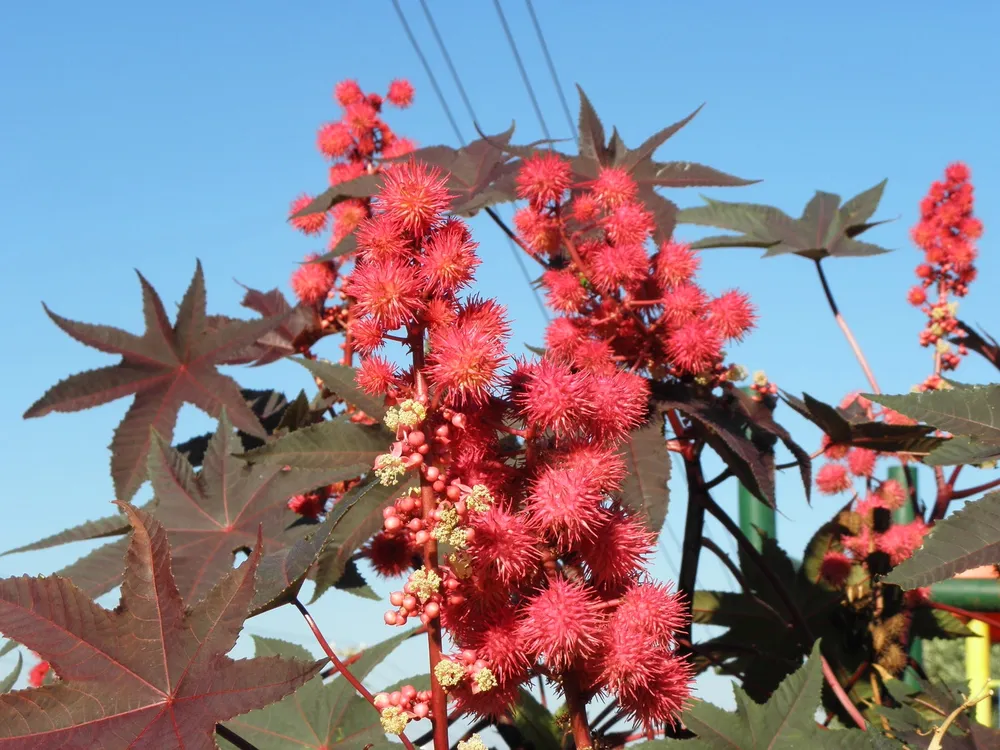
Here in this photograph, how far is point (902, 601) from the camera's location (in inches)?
63.9

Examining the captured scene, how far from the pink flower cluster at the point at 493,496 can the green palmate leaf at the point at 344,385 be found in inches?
13.3

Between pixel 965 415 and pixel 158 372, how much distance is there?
1184 mm

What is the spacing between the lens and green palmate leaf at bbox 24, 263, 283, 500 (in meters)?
1.54

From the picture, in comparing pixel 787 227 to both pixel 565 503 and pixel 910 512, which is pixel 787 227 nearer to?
pixel 910 512

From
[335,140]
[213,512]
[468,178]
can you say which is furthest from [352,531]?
[335,140]

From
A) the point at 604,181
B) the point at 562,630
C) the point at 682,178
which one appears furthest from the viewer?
the point at 682,178

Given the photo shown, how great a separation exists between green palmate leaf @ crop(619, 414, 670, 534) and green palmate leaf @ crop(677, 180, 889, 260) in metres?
0.70

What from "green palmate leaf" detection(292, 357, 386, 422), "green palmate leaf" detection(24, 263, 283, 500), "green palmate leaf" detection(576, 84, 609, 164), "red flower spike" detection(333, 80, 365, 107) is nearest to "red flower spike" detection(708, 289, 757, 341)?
"green palmate leaf" detection(576, 84, 609, 164)

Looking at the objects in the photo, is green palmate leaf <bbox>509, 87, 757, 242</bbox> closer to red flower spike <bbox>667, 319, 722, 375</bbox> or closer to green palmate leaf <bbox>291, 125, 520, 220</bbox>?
green palmate leaf <bbox>291, 125, 520, 220</bbox>

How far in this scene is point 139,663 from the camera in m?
0.85

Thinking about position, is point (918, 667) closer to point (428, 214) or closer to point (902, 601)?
point (902, 601)

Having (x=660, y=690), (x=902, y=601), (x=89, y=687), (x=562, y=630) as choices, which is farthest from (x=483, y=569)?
(x=902, y=601)

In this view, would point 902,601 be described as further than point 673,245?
Yes

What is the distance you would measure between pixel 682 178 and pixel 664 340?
37cm
